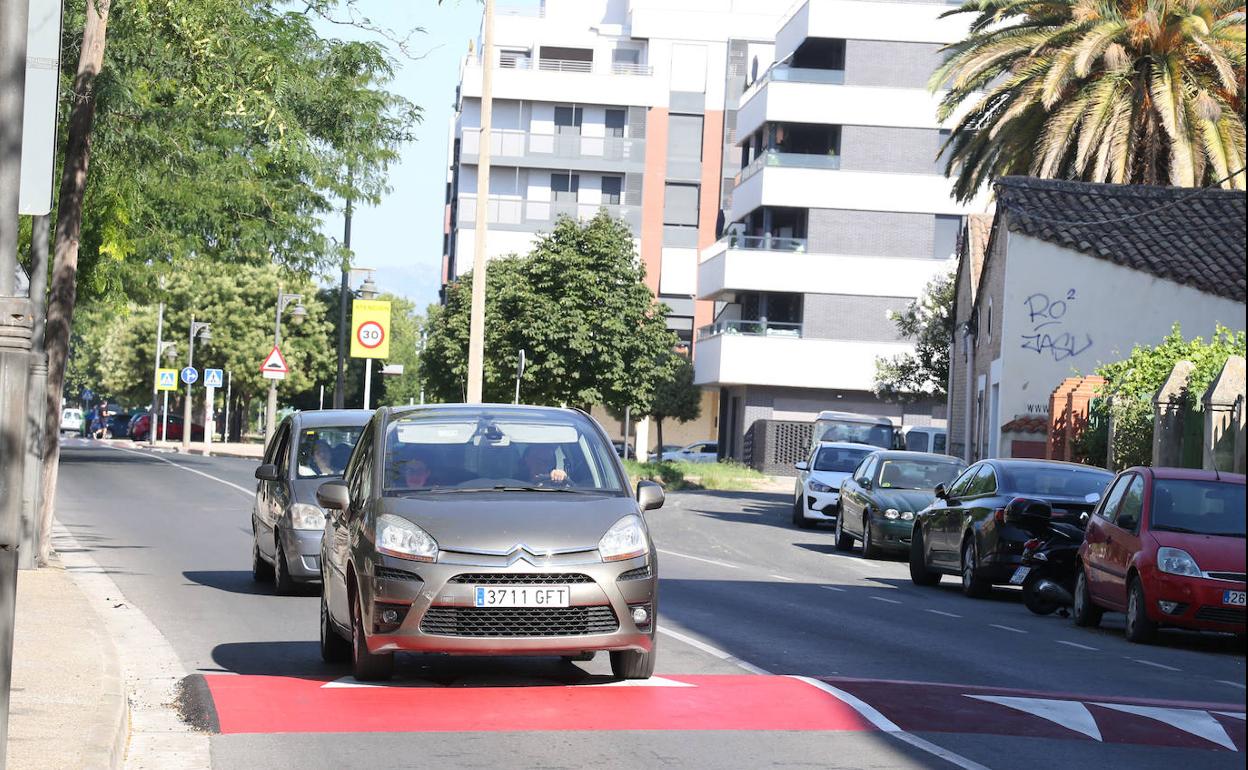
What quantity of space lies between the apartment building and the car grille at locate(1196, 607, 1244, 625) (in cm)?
4853

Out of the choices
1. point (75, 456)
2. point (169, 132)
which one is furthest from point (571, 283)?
point (169, 132)

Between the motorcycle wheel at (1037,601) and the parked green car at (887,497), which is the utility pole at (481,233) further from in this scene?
the motorcycle wheel at (1037,601)

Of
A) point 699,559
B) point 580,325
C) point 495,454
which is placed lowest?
point 699,559

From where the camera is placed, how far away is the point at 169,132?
20.5 meters

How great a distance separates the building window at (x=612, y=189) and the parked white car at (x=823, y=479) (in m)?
49.4

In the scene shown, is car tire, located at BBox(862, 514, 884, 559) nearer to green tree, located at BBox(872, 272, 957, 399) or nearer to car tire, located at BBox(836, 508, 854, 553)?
car tire, located at BBox(836, 508, 854, 553)

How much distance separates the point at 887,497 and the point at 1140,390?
4.53 meters

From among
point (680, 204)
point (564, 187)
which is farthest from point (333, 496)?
point (680, 204)

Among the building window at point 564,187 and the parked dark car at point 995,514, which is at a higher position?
the building window at point 564,187

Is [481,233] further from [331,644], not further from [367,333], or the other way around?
[331,644]

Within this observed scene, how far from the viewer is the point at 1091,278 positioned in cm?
3575

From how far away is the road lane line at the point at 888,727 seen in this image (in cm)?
856

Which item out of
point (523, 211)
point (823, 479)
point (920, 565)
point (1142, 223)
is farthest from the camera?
→ point (523, 211)

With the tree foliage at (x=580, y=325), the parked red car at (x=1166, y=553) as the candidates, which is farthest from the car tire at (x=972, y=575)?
the tree foliage at (x=580, y=325)
